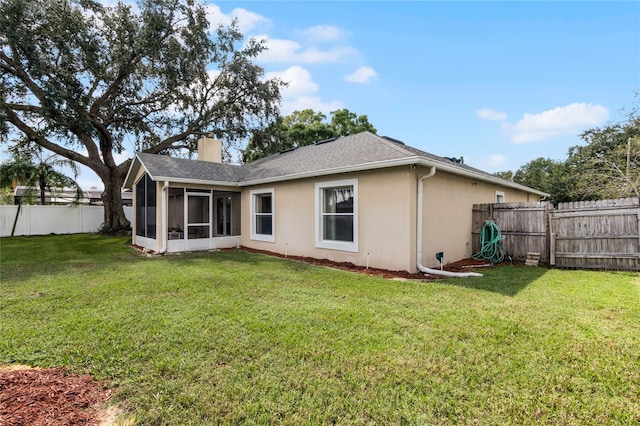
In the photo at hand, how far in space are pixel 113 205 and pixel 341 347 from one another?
64.4 ft

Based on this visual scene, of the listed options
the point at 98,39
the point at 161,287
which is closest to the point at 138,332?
the point at 161,287

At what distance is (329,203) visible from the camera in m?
9.00

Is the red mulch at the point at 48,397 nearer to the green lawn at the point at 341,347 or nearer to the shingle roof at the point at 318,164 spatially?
the green lawn at the point at 341,347

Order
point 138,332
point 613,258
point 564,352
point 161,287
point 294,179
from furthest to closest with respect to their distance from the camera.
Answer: point 294,179 < point 613,258 < point 161,287 < point 138,332 < point 564,352

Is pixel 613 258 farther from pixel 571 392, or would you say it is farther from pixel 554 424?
pixel 554 424

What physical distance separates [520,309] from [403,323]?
195 cm

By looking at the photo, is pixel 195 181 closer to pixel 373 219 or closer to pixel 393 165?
pixel 373 219

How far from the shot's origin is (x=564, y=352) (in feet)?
10.4

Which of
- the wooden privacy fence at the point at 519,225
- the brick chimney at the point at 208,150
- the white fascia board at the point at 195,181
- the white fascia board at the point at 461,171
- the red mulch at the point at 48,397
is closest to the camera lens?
the red mulch at the point at 48,397

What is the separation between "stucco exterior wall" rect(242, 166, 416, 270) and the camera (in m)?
7.12

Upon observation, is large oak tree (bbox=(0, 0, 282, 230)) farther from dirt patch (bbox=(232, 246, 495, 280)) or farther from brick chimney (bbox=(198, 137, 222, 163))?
dirt patch (bbox=(232, 246, 495, 280))

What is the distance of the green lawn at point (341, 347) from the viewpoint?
235 cm

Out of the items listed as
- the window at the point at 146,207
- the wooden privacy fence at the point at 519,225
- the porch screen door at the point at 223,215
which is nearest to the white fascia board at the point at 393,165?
the wooden privacy fence at the point at 519,225

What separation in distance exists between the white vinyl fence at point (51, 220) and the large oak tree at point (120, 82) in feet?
7.55
